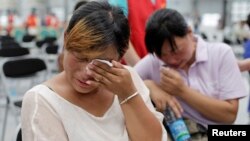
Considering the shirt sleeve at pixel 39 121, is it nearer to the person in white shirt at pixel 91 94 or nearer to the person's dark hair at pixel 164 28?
the person in white shirt at pixel 91 94

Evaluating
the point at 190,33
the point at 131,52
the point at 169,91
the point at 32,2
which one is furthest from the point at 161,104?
the point at 32,2

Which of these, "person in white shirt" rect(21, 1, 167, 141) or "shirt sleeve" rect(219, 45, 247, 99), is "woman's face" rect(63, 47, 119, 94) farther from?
"shirt sleeve" rect(219, 45, 247, 99)

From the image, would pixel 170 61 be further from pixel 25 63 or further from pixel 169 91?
pixel 25 63

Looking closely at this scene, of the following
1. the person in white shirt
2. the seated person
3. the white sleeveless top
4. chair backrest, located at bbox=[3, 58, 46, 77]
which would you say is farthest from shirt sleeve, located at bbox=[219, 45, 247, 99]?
chair backrest, located at bbox=[3, 58, 46, 77]

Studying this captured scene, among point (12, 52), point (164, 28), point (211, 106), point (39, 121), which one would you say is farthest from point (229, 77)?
point (12, 52)

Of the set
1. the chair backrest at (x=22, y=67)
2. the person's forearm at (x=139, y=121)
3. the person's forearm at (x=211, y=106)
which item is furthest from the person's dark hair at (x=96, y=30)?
the chair backrest at (x=22, y=67)

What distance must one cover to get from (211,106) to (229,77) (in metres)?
0.13

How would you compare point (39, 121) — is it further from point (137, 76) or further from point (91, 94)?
point (137, 76)

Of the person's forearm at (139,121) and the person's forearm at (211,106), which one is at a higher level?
the person's forearm at (139,121)

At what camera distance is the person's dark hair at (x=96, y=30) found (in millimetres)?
896

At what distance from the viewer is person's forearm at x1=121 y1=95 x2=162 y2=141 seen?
99cm

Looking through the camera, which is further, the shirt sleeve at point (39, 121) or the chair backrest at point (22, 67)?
the chair backrest at point (22, 67)

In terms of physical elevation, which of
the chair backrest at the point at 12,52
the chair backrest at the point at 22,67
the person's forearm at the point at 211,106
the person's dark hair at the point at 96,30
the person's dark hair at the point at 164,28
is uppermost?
the person's dark hair at the point at 96,30

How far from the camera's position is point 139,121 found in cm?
101
